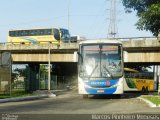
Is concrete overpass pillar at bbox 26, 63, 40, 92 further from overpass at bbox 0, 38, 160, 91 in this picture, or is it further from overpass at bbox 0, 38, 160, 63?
overpass at bbox 0, 38, 160, 63

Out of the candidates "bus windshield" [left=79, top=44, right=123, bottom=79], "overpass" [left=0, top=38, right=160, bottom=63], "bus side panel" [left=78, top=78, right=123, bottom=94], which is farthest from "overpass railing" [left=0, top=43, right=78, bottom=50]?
"bus side panel" [left=78, top=78, right=123, bottom=94]

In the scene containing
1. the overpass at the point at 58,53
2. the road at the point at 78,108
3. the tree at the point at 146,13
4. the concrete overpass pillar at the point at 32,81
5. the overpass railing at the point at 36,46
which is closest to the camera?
the road at the point at 78,108

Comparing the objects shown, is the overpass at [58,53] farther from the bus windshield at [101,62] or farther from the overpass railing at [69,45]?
the bus windshield at [101,62]

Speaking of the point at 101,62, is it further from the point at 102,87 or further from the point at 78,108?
the point at 78,108

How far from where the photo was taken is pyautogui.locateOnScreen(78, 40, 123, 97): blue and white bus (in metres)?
30.1

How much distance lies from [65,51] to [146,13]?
33.3 m

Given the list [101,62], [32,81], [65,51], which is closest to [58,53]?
[65,51]

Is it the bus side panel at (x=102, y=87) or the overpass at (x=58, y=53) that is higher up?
the overpass at (x=58, y=53)

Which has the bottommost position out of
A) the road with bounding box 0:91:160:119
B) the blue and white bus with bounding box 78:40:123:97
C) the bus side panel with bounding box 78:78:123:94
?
the road with bounding box 0:91:160:119

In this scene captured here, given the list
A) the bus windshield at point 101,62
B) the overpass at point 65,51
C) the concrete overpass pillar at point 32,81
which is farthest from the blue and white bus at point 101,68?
the overpass at point 65,51

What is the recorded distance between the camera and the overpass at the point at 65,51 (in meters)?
49.6

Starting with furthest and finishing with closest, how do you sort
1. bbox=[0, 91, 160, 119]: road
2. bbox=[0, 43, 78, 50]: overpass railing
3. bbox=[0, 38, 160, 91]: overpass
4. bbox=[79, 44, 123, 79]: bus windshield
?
1. bbox=[0, 43, 78, 50]: overpass railing
2. bbox=[0, 38, 160, 91]: overpass
3. bbox=[79, 44, 123, 79]: bus windshield
4. bbox=[0, 91, 160, 119]: road

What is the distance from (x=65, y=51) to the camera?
55812 millimetres

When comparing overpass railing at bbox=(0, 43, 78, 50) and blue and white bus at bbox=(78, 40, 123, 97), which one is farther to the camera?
overpass railing at bbox=(0, 43, 78, 50)
